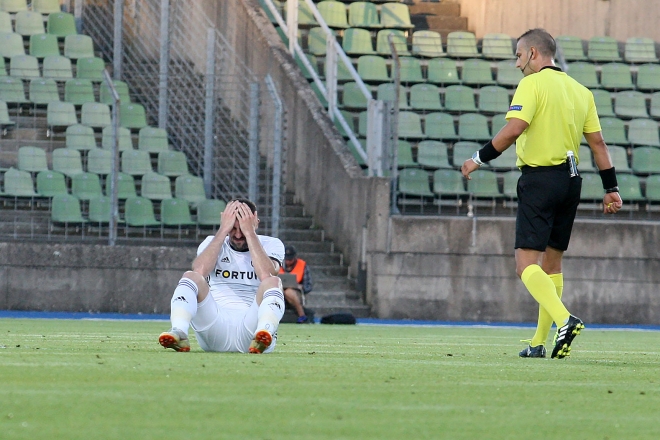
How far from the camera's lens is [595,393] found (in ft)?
18.0

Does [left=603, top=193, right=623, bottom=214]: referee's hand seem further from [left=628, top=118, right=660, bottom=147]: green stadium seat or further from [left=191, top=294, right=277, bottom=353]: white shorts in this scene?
[left=628, top=118, right=660, bottom=147]: green stadium seat

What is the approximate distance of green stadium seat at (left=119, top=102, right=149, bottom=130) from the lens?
1925cm

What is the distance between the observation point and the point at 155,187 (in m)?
18.0

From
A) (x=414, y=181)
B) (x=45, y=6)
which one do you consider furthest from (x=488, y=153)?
(x=45, y=6)

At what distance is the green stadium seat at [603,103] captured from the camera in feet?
66.4

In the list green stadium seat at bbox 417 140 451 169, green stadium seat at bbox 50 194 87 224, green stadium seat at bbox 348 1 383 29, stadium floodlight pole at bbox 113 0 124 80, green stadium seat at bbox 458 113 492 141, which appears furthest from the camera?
green stadium seat at bbox 348 1 383 29

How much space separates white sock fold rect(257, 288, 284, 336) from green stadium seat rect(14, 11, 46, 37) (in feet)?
48.7

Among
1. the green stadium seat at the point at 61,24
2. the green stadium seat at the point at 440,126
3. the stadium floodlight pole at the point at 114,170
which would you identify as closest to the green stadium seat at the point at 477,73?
the green stadium seat at the point at 440,126

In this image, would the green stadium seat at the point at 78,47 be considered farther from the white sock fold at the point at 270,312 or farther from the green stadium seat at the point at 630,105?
the white sock fold at the point at 270,312

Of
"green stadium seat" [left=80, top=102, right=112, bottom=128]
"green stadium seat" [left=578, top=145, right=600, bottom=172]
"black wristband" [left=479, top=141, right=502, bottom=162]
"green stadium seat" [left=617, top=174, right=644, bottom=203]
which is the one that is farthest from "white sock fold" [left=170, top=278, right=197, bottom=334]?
"green stadium seat" [left=578, top=145, right=600, bottom=172]

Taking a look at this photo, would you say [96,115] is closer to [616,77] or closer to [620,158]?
[620,158]

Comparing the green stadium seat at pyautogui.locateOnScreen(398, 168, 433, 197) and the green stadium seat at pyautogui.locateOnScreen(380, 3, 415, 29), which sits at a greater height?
the green stadium seat at pyautogui.locateOnScreen(380, 3, 415, 29)

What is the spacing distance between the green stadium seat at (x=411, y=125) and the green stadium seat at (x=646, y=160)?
3.28 m

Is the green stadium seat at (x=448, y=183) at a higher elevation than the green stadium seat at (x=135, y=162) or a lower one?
lower
